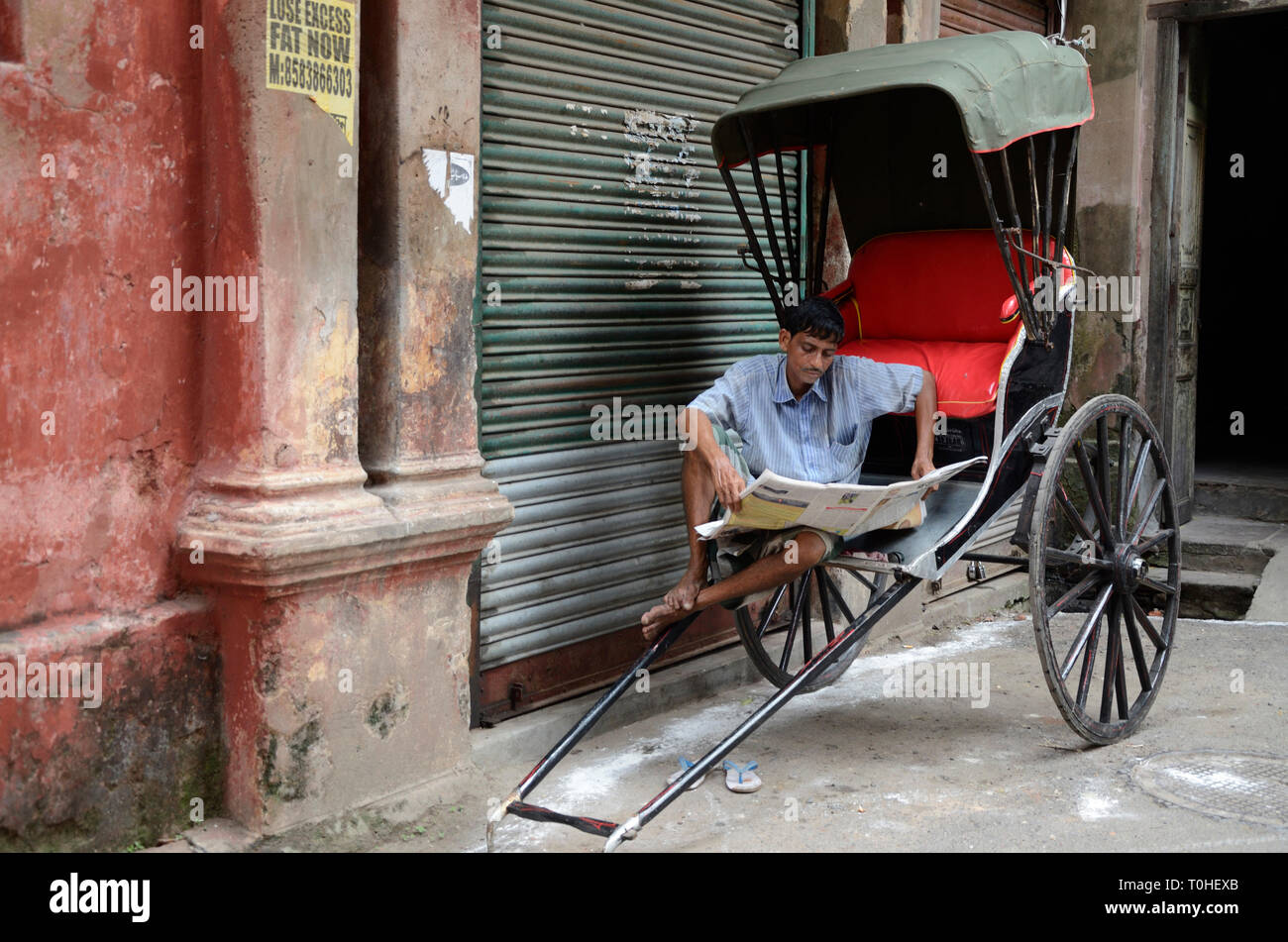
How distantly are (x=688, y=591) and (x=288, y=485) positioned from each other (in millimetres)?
1234

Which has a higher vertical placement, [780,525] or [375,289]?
[375,289]

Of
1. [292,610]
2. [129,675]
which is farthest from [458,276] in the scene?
[129,675]

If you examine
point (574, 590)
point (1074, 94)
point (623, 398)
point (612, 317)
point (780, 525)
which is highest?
point (1074, 94)

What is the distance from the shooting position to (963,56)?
13.2 ft

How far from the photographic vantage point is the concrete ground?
146 inches

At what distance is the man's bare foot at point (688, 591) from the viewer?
3.93 m

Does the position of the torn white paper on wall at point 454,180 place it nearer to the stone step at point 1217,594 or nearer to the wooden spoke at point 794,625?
the wooden spoke at point 794,625

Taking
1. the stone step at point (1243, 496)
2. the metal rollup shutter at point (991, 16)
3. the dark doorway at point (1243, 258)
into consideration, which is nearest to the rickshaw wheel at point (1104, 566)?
the metal rollup shutter at point (991, 16)

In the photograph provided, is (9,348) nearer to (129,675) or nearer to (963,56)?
(129,675)

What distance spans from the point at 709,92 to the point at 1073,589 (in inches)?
93.4

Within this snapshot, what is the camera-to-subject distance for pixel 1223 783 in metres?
4.20

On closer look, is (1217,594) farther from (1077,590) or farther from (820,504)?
(820,504)

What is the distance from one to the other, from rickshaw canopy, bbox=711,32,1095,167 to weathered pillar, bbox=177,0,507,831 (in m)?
1.42

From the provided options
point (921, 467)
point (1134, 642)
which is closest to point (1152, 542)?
point (1134, 642)
